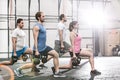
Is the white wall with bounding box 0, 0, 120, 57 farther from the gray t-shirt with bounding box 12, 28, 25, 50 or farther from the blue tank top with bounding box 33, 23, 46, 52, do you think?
the blue tank top with bounding box 33, 23, 46, 52

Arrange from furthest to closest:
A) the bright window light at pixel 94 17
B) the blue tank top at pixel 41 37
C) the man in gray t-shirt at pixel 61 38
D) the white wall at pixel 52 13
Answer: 1. the bright window light at pixel 94 17
2. the white wall at pixel 52 13
3. the man in gray t-shirt at pixel 61 38
4. the blue tank top at pixel 41 37

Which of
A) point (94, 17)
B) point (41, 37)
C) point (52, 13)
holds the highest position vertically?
point (52, 13)

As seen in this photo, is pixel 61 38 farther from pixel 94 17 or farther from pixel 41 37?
pixel 94 17

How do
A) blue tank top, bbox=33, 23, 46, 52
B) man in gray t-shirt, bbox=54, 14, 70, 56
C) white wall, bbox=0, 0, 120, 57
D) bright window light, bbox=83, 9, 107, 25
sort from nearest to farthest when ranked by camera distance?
blue tank top, bbox=33, 23, 46, 52 → man in gray t-shirt, bbox=54, 14, 70, 56 → white wall, bbox=0, 0, 120, 57 → bright window light, bbox=83, 9, 107, 25

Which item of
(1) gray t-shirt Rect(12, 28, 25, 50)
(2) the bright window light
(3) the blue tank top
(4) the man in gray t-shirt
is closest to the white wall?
(2) the bright window light

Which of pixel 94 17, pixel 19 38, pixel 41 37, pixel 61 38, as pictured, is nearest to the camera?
pixel 41 37

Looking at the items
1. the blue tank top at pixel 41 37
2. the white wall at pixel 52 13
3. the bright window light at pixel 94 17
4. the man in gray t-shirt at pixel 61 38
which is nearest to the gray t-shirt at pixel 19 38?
the blue tank top at pixel 41 37

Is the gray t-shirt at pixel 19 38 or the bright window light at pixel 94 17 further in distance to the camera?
the bright window light at pixel 94 17

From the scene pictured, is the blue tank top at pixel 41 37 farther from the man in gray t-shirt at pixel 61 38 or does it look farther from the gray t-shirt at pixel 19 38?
the man in gray t-shirt at pixel 61 38

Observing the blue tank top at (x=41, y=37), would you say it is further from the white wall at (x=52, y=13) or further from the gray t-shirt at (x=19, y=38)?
the white wall at (x=52, y=13)

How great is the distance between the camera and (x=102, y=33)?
16.7 metres

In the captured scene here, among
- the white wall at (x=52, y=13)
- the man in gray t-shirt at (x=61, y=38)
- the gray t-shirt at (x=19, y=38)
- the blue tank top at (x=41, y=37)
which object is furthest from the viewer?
the white wall at (x=52, y=13)

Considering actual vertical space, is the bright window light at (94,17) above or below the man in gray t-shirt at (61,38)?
above

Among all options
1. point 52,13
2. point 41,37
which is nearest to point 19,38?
point 41,37
